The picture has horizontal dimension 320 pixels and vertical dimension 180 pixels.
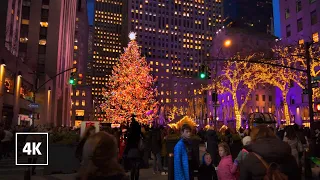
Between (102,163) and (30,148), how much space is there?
305cm

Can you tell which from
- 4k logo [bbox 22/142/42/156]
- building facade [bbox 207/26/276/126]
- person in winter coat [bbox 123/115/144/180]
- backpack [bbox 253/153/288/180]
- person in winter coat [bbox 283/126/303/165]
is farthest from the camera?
building facade [bbox 207/26/276/126]

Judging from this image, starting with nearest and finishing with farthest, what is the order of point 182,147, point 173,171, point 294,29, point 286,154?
point 286,154, point 182,147, point 173,171, point 294,29

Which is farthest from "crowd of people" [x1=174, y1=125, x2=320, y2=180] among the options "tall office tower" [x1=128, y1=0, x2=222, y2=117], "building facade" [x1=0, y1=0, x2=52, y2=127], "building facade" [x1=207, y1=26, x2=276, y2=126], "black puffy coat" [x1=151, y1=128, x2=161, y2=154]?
"tall office tower" [x1=128, y1=0, x2=222, y2=117]

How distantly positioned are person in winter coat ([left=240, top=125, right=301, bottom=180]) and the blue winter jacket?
6.49 ft

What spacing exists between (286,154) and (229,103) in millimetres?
76223

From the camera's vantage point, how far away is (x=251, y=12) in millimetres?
168375

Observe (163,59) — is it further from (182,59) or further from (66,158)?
(66,158)

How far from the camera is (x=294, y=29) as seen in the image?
54.8 meters

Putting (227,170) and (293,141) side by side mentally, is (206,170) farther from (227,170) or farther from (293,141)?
(293,141)

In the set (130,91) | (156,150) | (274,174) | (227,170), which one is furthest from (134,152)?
(130,91)

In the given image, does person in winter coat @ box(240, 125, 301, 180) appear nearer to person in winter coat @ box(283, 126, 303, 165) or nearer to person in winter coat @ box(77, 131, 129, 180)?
person in winter coat @ box(77, 131, 129, 180)

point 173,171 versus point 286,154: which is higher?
point 286,154

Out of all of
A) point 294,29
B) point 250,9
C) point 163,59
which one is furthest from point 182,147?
point 250,9

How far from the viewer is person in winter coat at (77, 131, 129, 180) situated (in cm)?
332
